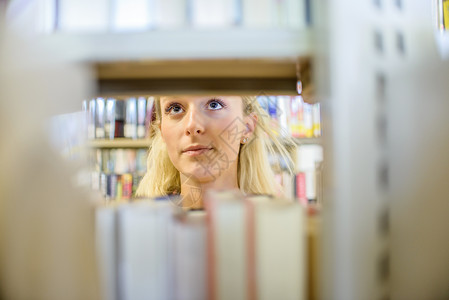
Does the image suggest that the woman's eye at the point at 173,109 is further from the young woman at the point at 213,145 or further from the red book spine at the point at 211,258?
the red book spine at the point at 211,258

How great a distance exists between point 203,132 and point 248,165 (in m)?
0.25

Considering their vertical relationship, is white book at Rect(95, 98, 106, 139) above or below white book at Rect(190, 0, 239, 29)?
above

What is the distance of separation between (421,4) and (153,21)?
347 millimetres

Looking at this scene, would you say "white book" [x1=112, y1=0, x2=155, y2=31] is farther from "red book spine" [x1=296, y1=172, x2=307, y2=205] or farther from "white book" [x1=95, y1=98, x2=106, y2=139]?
"red book spine" [x1=296, y1=172, x2=307, y2=205]

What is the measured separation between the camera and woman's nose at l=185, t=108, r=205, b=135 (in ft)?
3.51

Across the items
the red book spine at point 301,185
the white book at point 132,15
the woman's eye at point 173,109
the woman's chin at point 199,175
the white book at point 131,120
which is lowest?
the red book spine at point 301,185

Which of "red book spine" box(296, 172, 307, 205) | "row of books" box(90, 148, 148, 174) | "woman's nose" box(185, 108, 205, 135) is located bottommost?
"red book spine" box(296, 172, 307, 205)

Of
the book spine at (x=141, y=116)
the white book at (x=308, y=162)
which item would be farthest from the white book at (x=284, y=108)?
the book spine at (x=141, y=116)

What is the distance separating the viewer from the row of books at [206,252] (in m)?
0.43

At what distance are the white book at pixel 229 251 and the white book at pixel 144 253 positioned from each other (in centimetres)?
6

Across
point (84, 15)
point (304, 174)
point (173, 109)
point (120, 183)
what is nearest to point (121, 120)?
point (120, 183)

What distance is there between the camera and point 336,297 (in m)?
0.43

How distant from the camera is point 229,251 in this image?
0.43 metres

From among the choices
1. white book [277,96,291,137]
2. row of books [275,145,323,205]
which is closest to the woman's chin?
white book [277,96,291,137]
